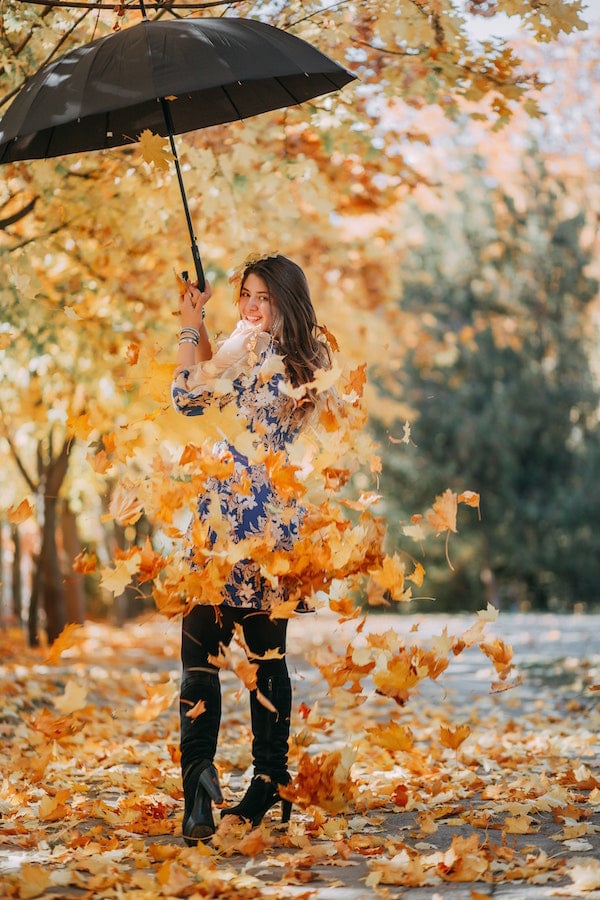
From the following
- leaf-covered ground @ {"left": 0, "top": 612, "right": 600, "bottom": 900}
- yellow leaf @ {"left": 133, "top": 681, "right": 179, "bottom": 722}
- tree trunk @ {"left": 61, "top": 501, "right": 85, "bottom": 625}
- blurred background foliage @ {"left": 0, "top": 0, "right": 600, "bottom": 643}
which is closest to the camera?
leaf-covered ground @ {"left": 0, "top": 612, "right": 600, "bottom": 900}

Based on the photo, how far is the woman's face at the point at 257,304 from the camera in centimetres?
369

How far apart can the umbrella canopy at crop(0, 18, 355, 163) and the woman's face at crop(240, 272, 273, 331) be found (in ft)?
2.20

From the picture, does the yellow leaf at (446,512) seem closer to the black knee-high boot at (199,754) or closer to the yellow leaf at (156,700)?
the black knee-high boot at (199,754)

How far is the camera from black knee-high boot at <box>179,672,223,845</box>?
3355mm

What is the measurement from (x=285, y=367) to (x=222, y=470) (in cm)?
44

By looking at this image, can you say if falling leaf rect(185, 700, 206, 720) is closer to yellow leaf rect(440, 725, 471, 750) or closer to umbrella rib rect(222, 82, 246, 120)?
yellow leaf rect(440, 725, 471, 750)

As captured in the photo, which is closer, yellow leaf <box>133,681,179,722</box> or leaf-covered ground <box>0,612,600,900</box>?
leaf-covered ground <box>0,612,600,900</box>

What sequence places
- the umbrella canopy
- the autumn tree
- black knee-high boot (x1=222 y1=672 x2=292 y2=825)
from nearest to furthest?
the umbrella canopy < black knee-high boot (x1=222 y1=672 x2=292 y2=825) < the autumn tree

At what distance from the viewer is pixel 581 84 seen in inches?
683

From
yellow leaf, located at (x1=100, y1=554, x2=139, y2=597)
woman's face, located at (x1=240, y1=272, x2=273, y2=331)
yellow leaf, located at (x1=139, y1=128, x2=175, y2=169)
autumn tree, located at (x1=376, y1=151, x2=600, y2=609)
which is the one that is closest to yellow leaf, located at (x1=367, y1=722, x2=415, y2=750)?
yellow leaf, located at (x1=100, y1=554, x2=139, y2=597)

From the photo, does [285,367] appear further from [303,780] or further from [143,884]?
[143,884]

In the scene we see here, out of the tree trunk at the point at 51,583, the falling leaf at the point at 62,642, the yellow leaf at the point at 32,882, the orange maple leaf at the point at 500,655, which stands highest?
the falling leaf at the point at 62,642

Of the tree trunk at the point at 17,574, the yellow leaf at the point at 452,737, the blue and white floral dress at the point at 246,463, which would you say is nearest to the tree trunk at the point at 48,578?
the tree trunk at the point at 17,574

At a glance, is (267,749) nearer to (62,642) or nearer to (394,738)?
(394,738)
